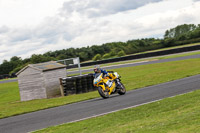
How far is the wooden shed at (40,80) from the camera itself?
2186cm

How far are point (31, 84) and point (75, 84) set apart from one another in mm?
3519

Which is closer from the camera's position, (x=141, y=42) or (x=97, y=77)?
(x=97, y=77)

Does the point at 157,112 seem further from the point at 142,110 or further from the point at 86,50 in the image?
the point at 86,50

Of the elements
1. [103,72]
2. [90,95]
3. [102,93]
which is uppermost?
[103,72]

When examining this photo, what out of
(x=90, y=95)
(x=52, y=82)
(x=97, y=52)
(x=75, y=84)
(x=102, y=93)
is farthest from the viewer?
(x=97, y=52)

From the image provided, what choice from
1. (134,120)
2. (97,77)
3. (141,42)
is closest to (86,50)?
(141,42)

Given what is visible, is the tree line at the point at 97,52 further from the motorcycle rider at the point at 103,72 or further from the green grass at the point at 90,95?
the motorcycle rider at the point at 103,72

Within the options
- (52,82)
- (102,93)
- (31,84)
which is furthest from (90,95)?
(31,84)

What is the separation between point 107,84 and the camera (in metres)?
15.2

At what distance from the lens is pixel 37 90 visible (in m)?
22.3

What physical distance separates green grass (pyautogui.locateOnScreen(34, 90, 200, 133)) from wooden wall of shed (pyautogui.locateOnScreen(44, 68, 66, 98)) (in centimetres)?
1265

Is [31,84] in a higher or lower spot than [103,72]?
lower

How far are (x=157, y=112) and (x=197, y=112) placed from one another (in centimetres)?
150

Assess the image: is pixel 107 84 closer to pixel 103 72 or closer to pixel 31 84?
pixel 103 72
